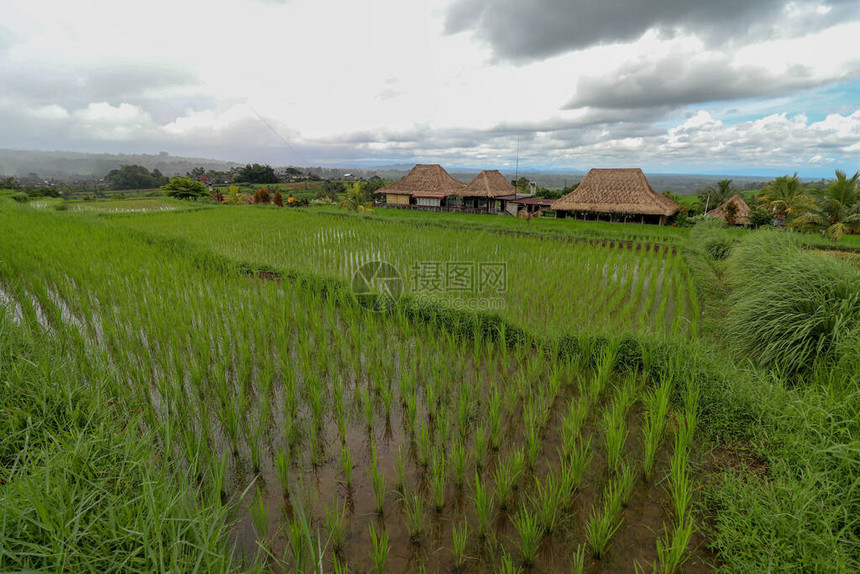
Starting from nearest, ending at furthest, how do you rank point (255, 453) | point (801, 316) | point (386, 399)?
point (255, 453)
point (386, 399)
point (801, 316)

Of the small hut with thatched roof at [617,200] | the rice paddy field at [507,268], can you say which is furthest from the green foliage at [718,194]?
the rice paddy field at [507,268]

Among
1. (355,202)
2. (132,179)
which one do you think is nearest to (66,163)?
(132,179)

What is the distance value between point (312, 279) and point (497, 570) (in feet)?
15.5

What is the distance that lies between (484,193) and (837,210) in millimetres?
14437

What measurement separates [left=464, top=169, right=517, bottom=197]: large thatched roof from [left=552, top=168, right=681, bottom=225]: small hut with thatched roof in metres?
4.84

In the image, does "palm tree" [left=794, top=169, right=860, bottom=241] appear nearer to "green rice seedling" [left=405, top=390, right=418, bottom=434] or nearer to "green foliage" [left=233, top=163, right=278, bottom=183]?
"green rice seedling" [left=405, top=390, right=418, bottom=434]

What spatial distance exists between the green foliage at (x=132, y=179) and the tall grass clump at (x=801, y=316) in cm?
5472

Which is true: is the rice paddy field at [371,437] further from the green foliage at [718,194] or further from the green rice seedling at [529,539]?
the green foliage at [718,194]

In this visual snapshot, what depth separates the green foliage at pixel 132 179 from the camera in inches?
1624

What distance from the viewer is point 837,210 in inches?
415

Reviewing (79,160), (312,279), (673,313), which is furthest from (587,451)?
(79,160)

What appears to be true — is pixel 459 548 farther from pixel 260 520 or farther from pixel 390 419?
pixel 390 419

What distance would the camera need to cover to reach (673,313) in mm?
4926

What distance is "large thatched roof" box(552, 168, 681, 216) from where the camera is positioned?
16219 mm
